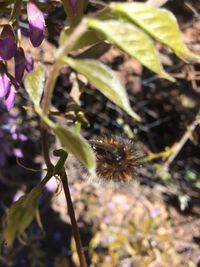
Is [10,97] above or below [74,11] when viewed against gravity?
below

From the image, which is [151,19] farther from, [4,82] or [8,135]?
[8,135]

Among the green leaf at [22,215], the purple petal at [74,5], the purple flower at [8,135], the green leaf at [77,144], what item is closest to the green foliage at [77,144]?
the green leaf at [77,144]

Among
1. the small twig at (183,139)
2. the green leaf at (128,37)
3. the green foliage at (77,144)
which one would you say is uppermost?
the green leaf at (128,37)

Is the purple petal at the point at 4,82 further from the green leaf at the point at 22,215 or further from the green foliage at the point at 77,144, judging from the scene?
the green foliage at the point at 77,144

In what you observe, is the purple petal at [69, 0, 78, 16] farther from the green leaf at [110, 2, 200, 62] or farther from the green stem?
the green leaf at [110, 2, 200, 62]

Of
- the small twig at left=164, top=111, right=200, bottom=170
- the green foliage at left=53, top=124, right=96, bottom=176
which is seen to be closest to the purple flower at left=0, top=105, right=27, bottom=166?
the small twig at left=164, top=111, right=200, bottom=170

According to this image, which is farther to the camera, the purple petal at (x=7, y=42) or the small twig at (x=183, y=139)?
the small twig at (x=183, y=139)

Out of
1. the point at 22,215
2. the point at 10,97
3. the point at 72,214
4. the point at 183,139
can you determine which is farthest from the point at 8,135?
the point at 22,215

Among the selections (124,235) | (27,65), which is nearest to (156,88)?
(124,235)

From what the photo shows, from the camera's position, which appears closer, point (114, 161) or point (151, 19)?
point (151, 19)
